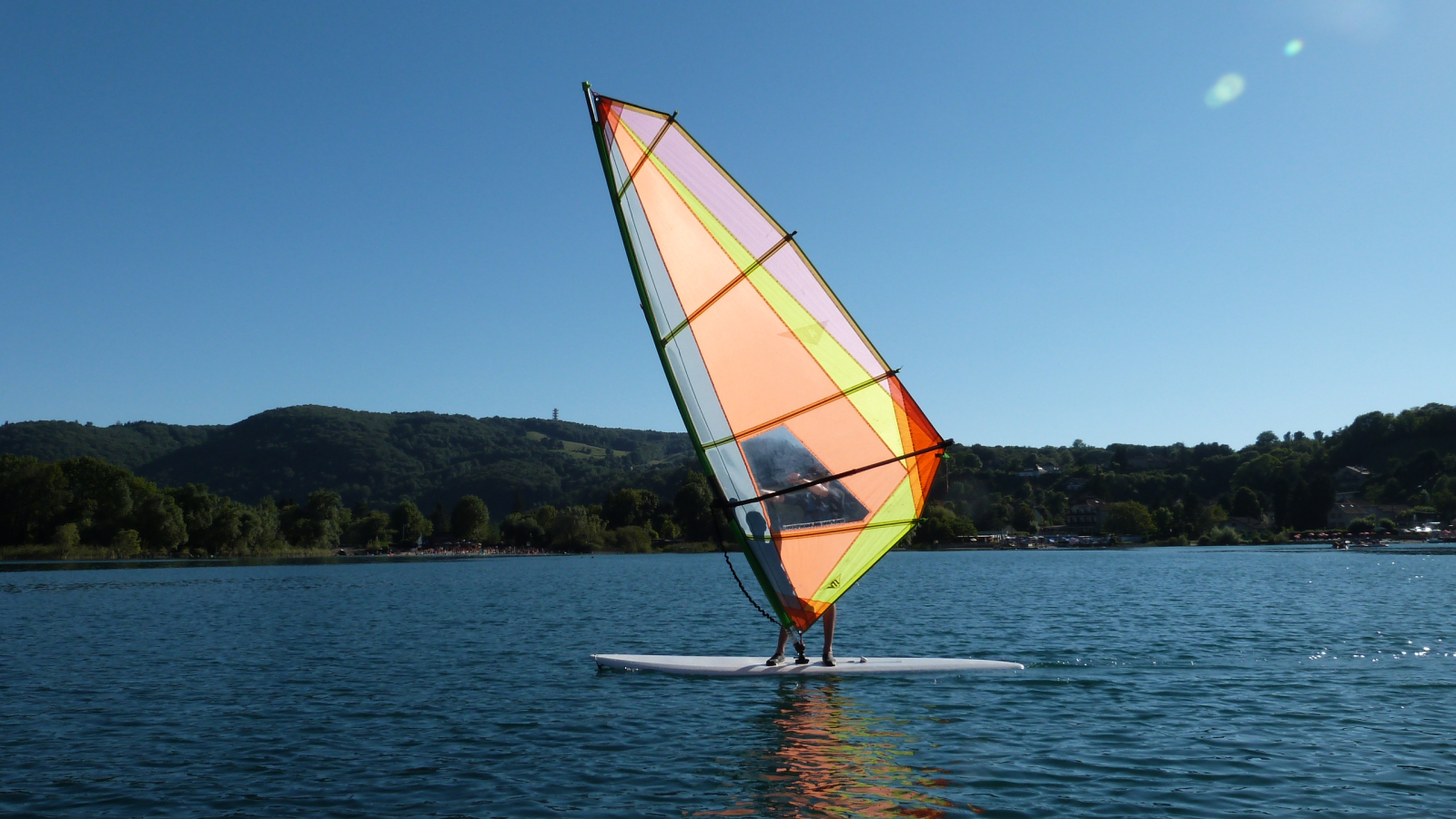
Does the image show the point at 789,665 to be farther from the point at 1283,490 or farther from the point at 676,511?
the point at 1283,490

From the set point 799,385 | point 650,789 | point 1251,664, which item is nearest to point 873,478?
point 799,385

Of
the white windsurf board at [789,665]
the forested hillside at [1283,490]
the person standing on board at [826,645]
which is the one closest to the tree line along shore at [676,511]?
the forested hillside at [1283,490]

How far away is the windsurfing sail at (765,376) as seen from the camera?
12.9 meters

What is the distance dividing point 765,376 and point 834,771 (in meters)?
5.48

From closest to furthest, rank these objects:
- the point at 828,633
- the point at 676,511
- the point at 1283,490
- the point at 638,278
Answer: the point at 638,278, the point at 828,633, the point at 1283,490, the point at 676,511

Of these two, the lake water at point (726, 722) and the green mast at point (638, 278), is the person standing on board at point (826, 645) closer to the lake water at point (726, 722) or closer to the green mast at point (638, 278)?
the lake water at point (726, 722)

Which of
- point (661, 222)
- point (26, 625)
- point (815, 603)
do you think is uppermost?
point (661, 222)

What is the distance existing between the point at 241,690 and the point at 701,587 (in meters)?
33.1

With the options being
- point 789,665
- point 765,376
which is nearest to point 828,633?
point 789,665

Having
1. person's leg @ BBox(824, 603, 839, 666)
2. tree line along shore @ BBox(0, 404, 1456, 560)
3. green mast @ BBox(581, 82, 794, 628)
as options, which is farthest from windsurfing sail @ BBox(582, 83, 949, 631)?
tree line along shore @ BBox(0, 404, 1456, 560)

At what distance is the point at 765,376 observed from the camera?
534 inches

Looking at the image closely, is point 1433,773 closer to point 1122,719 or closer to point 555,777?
point 1122,719

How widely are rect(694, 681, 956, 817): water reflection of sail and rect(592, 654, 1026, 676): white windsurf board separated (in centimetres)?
211

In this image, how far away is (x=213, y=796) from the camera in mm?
9547
